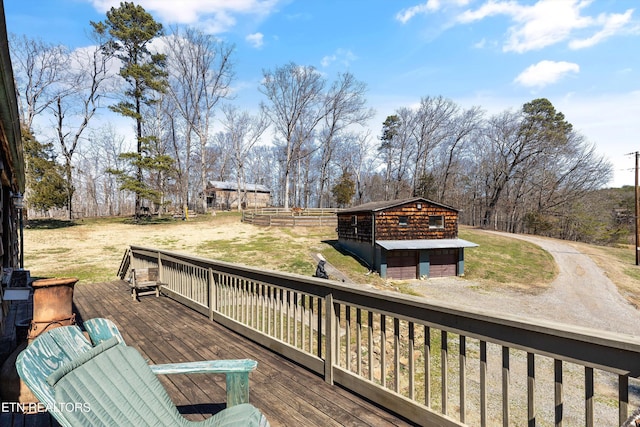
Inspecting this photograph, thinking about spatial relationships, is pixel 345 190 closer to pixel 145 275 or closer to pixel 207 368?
pixel 145 275

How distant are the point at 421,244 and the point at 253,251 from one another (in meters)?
9.63

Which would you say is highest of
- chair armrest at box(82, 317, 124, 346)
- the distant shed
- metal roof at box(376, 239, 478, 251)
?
the distant shed

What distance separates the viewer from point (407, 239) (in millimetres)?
18688

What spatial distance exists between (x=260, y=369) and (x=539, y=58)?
3050 centimetres

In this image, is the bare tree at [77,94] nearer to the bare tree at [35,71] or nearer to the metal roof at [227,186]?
the bare tree at [35,71]

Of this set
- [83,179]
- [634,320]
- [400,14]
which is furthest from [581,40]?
[83,179]

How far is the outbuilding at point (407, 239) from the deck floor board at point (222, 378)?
13.4 metres

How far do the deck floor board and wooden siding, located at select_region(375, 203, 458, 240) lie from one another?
46.4 feet

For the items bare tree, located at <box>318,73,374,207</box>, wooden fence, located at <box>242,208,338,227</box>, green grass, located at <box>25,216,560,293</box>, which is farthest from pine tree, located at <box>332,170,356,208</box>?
green grass, located at <box>25,216,560,293</box>

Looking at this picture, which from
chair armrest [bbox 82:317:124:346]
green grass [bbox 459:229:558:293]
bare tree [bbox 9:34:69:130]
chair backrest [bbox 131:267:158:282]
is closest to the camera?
chair armrest [bbox 82:317:124:346]

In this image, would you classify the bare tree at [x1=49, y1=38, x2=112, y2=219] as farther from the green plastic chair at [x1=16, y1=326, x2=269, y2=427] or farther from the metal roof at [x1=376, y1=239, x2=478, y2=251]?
the green plastic chair at [x1=16, y1=326, x2=269, y2=427]

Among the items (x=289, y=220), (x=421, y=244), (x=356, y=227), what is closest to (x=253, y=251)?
(x=356, y=227)

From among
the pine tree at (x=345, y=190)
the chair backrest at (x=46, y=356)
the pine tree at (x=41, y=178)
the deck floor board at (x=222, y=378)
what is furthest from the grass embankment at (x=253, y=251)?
the pine tree at (x=345, y=190)

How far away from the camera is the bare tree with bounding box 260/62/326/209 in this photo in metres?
29.9
